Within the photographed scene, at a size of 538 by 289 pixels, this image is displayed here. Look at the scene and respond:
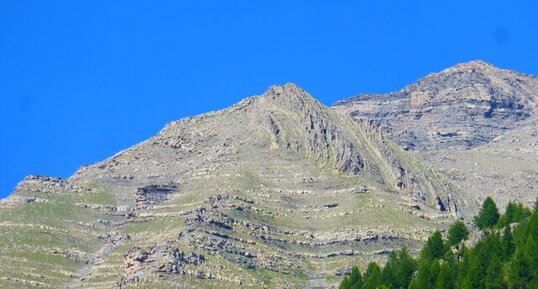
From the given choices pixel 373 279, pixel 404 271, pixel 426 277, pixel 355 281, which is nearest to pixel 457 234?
pixel 355 281

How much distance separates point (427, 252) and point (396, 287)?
43.3 ft

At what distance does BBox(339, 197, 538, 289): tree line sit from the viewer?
511 feet

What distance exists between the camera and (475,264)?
159 m

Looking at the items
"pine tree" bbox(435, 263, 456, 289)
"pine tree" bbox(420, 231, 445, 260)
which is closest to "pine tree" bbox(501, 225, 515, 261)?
"pine tree" bbox(435, 263, 456, 289)

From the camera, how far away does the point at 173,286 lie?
651 feet

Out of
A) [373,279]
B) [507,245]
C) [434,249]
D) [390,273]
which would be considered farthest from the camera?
[434,249]

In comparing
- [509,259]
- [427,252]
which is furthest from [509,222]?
[509,259]

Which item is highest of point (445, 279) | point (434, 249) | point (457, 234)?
point (457, 234)

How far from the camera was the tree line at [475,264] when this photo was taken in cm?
15562

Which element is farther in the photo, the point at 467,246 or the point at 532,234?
the point at 467,246

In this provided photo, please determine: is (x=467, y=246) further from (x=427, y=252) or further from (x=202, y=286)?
(x=202, y=286)

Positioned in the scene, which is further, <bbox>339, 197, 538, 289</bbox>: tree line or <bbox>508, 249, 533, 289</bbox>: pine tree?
<bbox>339, 197, 538, 289</bbox>: tree line

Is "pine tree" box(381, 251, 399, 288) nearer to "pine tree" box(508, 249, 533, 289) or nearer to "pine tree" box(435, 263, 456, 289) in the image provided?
"pine tree" box(435, 263, 456, 289)

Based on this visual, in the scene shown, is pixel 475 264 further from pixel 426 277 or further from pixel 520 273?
pixel 426 277
